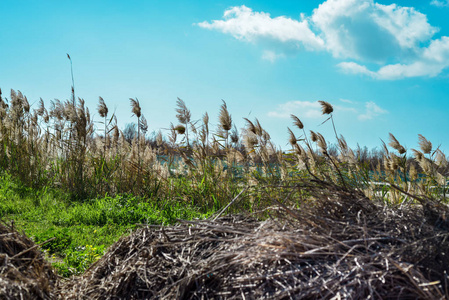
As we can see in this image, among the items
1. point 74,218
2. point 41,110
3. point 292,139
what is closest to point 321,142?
point 292,139

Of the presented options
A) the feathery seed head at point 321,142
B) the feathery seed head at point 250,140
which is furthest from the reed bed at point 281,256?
the feathery seed head at point 250,140

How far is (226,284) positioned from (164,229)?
2.45 feet

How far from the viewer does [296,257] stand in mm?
1983

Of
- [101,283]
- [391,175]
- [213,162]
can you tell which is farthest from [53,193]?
[391,175]

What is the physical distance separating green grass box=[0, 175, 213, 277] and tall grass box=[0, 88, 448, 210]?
50cm

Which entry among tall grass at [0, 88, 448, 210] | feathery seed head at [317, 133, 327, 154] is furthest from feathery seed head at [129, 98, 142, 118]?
feathery seed head at [317, 133, 327, 154]

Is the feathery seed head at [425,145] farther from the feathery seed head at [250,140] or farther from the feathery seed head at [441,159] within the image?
the feathery seed head at [250,140]

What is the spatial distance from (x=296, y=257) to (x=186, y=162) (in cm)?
556

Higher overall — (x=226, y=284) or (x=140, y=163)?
(x=140, y=163)

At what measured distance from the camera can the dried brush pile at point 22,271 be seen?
2.14 m

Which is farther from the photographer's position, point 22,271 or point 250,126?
point 250,126

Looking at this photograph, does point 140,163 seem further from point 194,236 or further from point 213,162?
Result: point 194,236

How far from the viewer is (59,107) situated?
880cm

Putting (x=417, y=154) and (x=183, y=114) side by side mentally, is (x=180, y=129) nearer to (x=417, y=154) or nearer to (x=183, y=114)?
(x=183, y=114)
